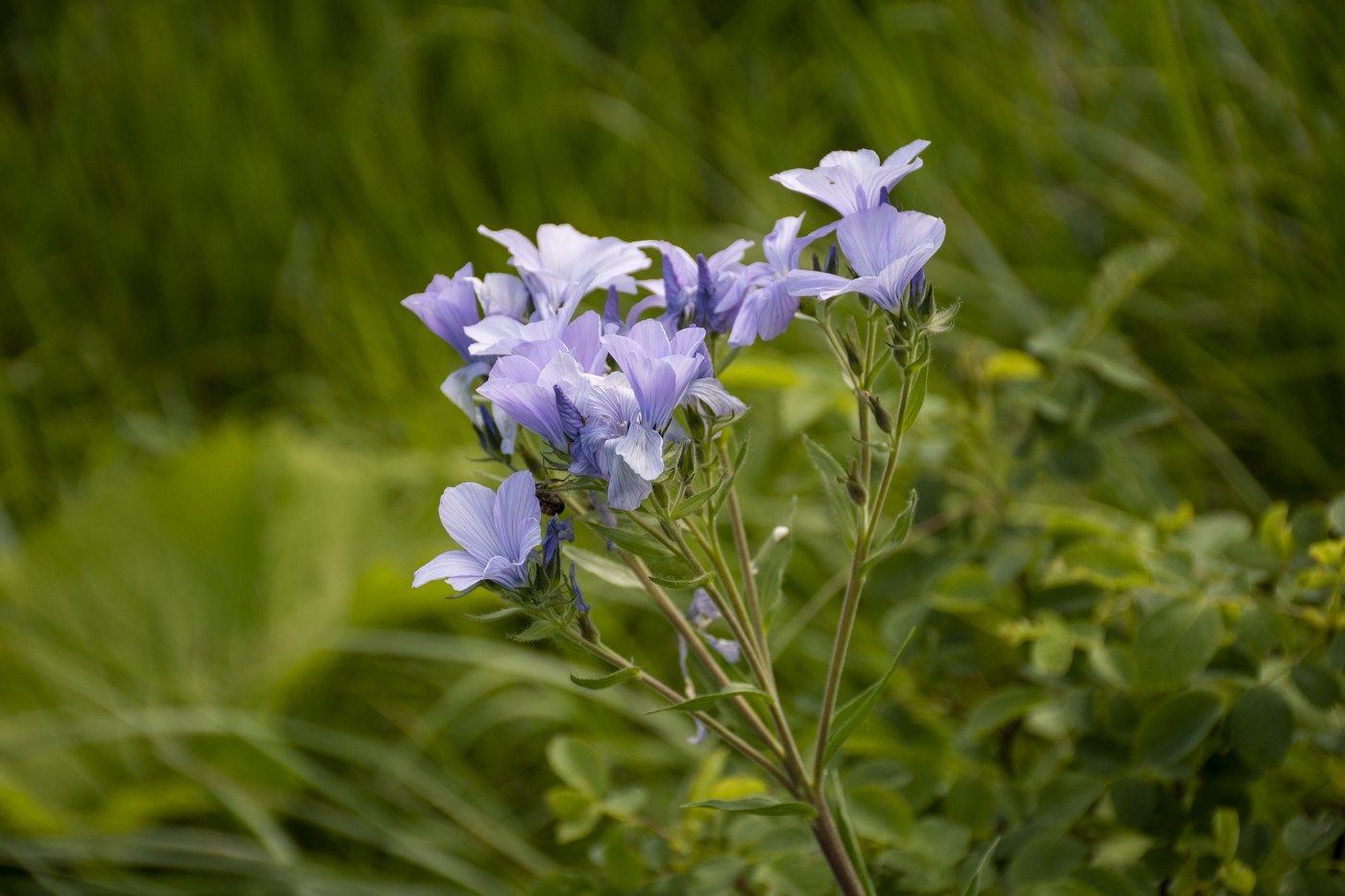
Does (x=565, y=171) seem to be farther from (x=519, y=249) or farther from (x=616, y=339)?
(x=616, y=339)

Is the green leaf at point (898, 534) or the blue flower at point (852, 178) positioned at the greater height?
the blue flower at point (852, 178)

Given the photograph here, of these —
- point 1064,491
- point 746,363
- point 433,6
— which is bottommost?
point 1064,491

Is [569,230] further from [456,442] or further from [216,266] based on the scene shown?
[216,266]

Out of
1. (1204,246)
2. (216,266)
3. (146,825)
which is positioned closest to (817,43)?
(1204,246)

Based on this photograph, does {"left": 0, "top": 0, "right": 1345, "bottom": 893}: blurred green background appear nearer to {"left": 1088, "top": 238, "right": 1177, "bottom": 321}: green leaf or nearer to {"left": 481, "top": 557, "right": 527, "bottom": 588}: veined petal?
{"left": 1088, "top": 238, "right": 1177, "bottom": 321}: green leaf

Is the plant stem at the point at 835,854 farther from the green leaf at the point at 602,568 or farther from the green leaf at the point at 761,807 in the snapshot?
the green leaf at the point at 602,568

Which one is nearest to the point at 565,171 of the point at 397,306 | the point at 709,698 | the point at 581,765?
the point at 397,306

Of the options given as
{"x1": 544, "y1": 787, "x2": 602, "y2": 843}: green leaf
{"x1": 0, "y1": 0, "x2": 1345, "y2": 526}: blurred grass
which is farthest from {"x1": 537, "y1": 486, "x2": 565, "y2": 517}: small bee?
{"x1": 0, "y1": 0, "x2": 1345, "y2": 526}: blurred grass

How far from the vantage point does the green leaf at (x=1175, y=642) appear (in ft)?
1.91

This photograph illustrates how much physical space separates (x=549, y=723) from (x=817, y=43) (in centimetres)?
129

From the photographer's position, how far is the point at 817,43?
1927 millimetres

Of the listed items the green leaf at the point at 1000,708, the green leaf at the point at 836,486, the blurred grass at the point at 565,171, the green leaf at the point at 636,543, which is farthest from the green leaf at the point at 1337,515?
the blurred grass at the point at 565,171

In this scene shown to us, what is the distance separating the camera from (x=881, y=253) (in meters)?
0.45

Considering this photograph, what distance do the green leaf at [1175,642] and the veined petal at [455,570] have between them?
367 mm
